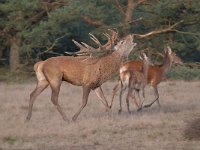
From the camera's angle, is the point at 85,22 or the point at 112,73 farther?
the point at 85,22

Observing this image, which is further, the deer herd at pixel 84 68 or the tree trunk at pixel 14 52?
the tree trunk at pixel 14 52

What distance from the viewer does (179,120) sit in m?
13.3

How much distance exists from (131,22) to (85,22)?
2.11 metres

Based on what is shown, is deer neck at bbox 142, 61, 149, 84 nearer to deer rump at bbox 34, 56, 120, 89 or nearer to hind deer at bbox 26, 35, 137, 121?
hind deer at bbox 26, 35, 137, 121

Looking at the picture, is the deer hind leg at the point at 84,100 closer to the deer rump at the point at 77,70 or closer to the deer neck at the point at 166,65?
the deer rump at the point at 77,70

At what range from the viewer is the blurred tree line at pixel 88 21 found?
89.5 ft

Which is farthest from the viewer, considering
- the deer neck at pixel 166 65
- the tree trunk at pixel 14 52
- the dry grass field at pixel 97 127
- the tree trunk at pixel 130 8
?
the tree trunk at pixel 14 52

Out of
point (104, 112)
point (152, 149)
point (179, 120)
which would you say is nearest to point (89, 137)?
point (152, 149)

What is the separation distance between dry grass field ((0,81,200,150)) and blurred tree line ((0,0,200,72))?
31.5ft

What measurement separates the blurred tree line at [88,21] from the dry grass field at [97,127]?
9.60 metres

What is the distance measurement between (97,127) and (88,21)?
16206 millimetres

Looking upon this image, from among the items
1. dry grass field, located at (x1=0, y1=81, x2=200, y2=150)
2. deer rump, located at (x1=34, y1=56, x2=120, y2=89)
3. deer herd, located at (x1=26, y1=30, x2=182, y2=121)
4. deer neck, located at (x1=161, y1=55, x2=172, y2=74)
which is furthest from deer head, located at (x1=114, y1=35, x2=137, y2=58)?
deer neck, located at (x1=161, y1=55, x2=172, y2=74)

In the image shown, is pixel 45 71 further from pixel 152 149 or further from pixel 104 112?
pixel 152 149

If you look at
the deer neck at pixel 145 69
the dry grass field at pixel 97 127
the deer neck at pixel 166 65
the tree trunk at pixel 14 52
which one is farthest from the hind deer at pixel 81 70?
the tree trunk at pixel 14 52
